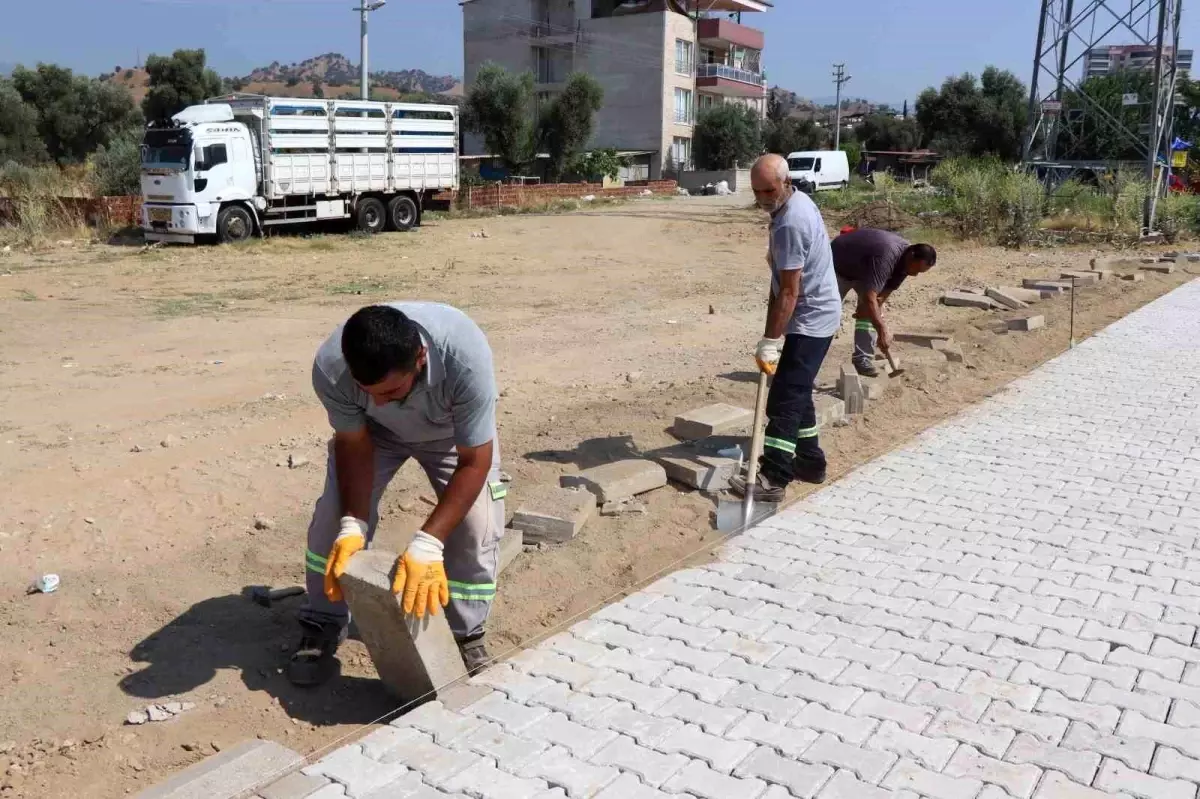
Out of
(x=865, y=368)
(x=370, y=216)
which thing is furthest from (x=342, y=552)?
(x=370, y=216)

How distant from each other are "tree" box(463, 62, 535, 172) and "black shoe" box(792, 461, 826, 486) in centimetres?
3527

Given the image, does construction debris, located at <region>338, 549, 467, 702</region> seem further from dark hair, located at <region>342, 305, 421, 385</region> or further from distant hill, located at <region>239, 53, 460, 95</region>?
distant hill, located at <region>239, 53, 460, 95</region>

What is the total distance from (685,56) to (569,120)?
12243 millimetres

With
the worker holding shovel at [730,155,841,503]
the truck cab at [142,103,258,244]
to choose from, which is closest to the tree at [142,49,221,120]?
the truck cab at [142,103,258,244]

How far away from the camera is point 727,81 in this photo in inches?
2050

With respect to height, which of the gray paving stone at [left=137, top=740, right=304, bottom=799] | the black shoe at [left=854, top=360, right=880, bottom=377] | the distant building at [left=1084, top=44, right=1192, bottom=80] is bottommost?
the gray paving stone at [left=137, top=740, right=304, bottom=799]

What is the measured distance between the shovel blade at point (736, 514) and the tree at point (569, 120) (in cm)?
3732

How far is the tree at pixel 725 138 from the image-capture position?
160 feet

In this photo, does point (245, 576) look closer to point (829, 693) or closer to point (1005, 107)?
point (829, 693)

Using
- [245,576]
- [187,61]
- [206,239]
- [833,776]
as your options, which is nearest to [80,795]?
[245,576]

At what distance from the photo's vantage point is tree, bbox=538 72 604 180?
4075 centimetres

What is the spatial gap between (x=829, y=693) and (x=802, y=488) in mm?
2387

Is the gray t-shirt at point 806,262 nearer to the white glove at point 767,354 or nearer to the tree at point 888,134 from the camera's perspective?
the white glove at point 767,354

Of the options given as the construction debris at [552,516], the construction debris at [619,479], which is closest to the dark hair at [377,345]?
the construction debris at [552,516]
